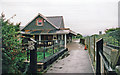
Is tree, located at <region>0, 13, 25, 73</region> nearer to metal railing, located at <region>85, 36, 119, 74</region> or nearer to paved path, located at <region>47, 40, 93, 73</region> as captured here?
paved path, located at <region>47, 40, 93, 73</region>

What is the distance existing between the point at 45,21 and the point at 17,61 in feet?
61.6

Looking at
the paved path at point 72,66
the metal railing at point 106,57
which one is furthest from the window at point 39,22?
the metal railing at point 106,57

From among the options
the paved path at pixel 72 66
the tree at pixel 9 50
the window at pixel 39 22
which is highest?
the window at pixel 39 22

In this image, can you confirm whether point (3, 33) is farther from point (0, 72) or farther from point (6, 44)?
point (0, 72)

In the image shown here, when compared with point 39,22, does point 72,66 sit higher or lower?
lower

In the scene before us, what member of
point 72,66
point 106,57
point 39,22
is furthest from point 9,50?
point 39,22

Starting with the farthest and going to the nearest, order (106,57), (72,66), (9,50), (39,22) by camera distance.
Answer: (39,22) → (72,66) → (9,50) → (106,57)

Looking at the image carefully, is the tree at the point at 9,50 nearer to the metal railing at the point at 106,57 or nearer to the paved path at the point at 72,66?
the paved path at the point at 72,66

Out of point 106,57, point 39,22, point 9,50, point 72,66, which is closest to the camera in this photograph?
point 106,57

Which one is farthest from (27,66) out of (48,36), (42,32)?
(48,36)

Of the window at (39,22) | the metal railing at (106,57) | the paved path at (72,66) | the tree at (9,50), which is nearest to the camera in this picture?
the metal railing at (106,57)

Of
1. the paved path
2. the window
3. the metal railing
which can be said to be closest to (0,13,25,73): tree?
the paved path

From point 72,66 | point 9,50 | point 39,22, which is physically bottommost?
point 72,66

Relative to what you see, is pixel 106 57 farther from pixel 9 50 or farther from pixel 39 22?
pixel 39 22
